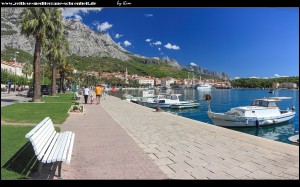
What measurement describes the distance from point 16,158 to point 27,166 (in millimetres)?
713

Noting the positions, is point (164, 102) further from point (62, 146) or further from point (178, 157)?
point (62, 146)

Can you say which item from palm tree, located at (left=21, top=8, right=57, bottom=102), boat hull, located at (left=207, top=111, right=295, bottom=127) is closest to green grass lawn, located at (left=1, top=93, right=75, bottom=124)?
palm tree, located at (left=21, top=8, right=57, bottom=102)

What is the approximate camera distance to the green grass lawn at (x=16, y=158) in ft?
17.3

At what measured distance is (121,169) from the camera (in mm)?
5734

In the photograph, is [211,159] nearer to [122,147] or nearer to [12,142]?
[122,147]

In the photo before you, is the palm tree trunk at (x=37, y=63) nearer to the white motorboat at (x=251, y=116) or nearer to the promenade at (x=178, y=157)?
the promenade at (x=178, y=157)

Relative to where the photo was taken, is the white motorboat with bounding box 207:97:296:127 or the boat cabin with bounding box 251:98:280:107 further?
the boat cabin with bounding box 251:98:280:107

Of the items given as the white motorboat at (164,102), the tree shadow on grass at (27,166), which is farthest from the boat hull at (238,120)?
the tree shadow on grass at (27,166)

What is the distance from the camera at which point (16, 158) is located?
20.6ft

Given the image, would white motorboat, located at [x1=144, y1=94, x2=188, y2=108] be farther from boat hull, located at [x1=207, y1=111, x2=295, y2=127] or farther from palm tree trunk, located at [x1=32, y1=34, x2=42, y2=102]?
palm tree trunk, located at [x1=32, y1=34, x2=42, y2=102]

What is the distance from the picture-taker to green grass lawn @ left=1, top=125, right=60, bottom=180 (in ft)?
17.3

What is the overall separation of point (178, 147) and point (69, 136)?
10.3 ft

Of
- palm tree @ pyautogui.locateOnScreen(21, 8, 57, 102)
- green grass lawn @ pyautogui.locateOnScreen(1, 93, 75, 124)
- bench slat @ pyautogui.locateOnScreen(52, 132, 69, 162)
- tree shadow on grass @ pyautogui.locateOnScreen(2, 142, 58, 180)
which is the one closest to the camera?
bench slat @ pyautogui.locateOnScreen(52, 132, 69, 162)
